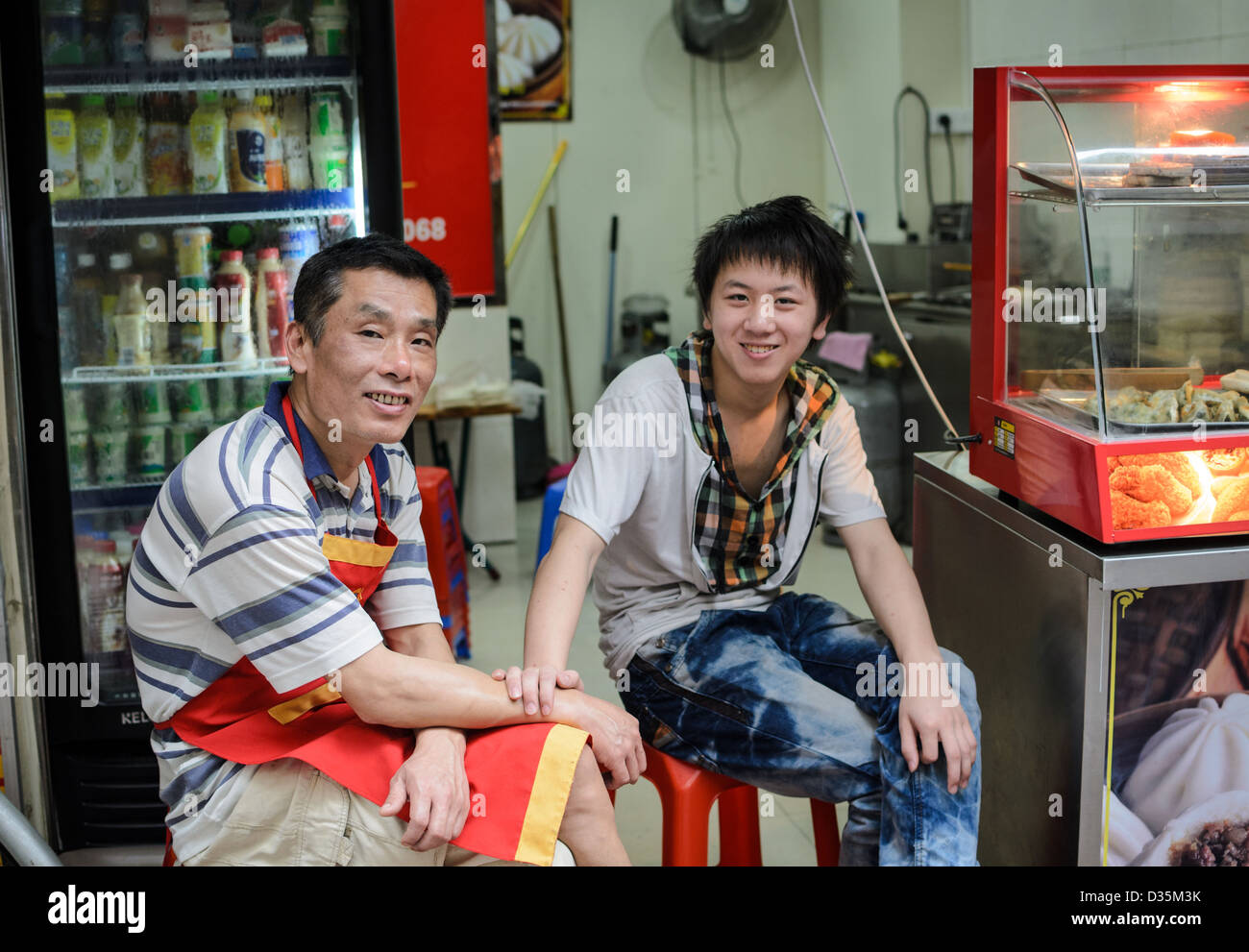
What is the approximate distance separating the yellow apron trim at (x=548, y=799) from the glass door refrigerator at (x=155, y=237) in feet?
4.87

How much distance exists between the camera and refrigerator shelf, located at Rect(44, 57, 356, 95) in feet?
9.55

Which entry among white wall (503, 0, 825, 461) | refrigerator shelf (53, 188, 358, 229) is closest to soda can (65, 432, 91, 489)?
refrigerator shelf (53, 188, 358, 229)

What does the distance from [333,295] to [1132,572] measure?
127 centimetres

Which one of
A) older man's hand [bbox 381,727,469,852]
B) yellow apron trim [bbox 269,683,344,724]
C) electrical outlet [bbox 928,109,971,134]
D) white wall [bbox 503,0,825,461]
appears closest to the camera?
older man's hand [bbox 381,727,469,852]

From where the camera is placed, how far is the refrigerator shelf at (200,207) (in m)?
2.95

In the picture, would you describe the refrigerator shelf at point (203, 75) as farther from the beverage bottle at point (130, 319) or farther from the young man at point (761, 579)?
the young man at point (761, 579)

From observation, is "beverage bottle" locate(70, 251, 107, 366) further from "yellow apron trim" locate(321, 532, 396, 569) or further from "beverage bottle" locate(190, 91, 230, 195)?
"yellow apron trim" locate(321, 532, 396, 569)

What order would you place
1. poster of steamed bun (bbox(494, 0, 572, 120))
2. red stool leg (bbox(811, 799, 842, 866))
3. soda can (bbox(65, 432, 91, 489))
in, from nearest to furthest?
red stool leg (bbox(811, 799, 842, 866)), soda can (bbox(65, 432, 91, 489)), poster of steamed bun (bbox(494, 0, 572, 120))

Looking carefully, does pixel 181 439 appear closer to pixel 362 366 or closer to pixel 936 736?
pixel 362 366

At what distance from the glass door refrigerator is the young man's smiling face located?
1.06 meters

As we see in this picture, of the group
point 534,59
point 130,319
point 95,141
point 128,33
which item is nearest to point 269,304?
point 130,319
